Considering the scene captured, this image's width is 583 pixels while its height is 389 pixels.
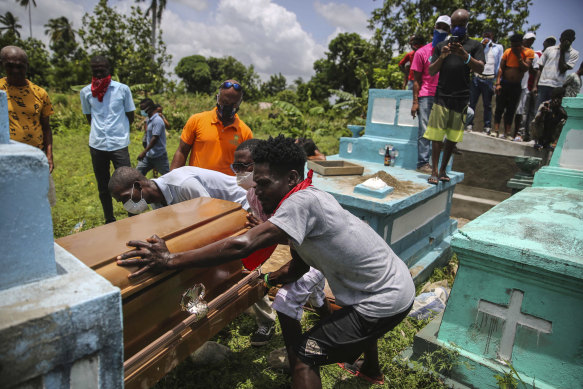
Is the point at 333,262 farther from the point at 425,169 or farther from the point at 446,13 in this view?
the point at 446,13

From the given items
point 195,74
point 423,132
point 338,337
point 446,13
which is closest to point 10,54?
point 338,337

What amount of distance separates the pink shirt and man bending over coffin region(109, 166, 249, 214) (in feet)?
11.8

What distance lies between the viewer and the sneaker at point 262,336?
2.80 m

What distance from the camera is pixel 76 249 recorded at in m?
1.51

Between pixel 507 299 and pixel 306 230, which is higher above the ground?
pixel 306 230

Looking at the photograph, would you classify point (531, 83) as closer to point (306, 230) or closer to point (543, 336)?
point (543, 336)

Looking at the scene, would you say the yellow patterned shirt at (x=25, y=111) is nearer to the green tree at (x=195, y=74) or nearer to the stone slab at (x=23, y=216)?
the stone slab at (x=23, y=216)

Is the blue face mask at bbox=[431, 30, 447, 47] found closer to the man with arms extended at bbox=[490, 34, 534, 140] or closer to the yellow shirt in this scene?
the man with arms extended at bbox=[490, 34, 534, 140]

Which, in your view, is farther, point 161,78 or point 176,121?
point 161,78

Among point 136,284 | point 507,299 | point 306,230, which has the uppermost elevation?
point 306,230

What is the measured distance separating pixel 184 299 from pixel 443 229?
452 centimetres

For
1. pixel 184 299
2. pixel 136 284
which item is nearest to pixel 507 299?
pixel 184 299

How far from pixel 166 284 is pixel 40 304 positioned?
0.67 meters

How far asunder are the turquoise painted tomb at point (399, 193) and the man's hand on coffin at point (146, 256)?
247cm
